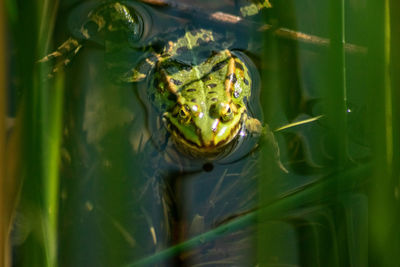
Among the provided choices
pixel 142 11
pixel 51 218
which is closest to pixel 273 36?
pixel 51 218

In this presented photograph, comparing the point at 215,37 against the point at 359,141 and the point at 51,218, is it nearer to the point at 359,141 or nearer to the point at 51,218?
the point at 359,141

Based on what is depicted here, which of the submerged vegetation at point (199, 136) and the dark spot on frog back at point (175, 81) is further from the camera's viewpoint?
the dark spot on frog back at point (175, 81)

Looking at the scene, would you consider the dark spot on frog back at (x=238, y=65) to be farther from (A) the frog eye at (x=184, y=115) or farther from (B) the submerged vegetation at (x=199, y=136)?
(A) the frog eye at (x=184, y=115)

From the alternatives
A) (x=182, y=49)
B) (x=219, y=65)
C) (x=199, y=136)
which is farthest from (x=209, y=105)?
(x=182, y=49)

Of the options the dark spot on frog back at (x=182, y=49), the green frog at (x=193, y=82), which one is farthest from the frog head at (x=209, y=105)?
the dark spot on frog back at (x=182, y=49)

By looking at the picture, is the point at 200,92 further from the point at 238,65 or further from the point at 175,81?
the point at 238,65

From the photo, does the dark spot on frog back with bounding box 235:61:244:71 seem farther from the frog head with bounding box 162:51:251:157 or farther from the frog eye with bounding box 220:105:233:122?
the frog eye with bounding box 220:105:233:122
